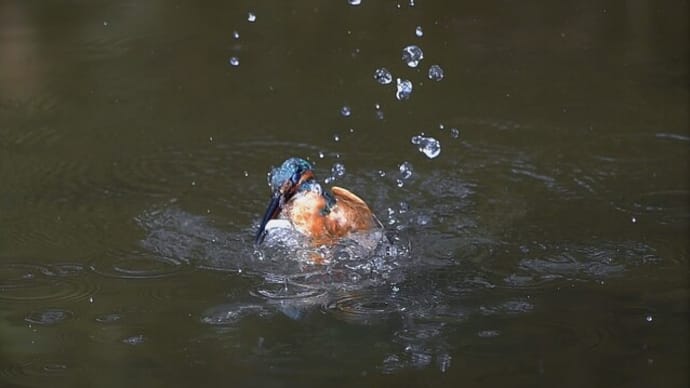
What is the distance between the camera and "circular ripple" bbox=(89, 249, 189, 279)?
4445mm

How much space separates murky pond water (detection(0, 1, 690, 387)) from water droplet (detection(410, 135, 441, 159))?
2 cm

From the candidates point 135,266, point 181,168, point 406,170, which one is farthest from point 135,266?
point 406,170

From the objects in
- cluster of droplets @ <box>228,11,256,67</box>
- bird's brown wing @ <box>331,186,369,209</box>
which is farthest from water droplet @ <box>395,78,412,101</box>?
bird's brown wing @ <box>331,186,369,209</box>

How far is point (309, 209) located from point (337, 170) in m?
0.73

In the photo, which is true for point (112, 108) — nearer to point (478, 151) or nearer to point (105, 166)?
point (105, 166)

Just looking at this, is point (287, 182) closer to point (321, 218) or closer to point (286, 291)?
point (321, 218)

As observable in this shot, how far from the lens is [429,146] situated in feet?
17.6

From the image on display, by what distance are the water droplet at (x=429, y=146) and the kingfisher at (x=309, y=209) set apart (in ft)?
2.18

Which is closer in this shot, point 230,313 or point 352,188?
point 230,313

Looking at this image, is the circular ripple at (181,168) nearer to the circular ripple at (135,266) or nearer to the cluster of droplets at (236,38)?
the circular ripple at (135,266)

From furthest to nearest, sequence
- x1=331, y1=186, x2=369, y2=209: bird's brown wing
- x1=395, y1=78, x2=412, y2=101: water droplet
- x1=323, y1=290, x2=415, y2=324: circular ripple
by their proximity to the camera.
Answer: x1=395, y1=78, x2=412, y2=101: water droplet
x1=331, y1=186, x2=369, y2=209: bird's brown wing
x1=323, y1=290, x2=415, y2=324: circular ripple

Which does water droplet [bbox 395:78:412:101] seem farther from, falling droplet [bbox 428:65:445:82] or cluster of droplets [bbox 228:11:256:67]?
cluster of droplets [bbox 228:11:256:67]

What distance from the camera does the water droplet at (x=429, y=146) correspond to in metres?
5.35

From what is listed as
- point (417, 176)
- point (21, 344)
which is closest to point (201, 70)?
point (417, 176)
